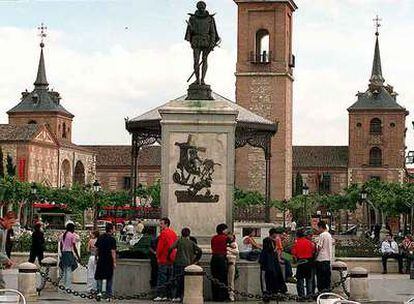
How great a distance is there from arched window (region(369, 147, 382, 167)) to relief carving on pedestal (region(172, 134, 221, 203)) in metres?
96.2

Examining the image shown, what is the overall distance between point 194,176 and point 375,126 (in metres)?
97.8

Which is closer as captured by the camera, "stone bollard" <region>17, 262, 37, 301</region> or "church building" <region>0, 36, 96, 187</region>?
"stone bollard" <region>17, 262, 37, 301</region>

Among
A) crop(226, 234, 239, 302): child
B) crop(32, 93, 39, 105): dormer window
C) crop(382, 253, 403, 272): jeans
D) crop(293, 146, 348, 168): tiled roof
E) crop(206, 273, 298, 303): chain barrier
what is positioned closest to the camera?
crop(206, 273, 298, 303): chain barrier

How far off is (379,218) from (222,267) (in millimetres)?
73115

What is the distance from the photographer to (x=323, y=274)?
23297 mm

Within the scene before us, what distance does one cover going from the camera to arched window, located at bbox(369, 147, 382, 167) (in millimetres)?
117688

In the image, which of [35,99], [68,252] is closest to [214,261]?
[68,252]

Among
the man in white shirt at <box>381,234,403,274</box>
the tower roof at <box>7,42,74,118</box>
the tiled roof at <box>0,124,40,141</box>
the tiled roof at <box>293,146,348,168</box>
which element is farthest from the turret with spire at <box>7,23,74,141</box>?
the man in white shirt at <box>381,234,403,274</box>

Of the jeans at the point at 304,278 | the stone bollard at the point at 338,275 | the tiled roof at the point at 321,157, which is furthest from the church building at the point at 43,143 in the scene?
the jeans at the point at 304,278

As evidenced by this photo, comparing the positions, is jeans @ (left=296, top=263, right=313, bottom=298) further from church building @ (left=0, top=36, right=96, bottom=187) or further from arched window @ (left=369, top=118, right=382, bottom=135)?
arched window @ (left=369, top=118, right=382, bottom=135)

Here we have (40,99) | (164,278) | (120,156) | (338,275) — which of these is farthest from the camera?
(120,156)

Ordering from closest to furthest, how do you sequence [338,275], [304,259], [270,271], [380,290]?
[270,271] → [304,259] → [338,275] → [380,290]

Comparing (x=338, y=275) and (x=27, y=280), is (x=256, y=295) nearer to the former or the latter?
(x=338, y=275)

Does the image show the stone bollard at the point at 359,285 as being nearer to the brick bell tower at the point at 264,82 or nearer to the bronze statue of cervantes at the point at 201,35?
the bronze statue of cervantes at the point at 201,35
